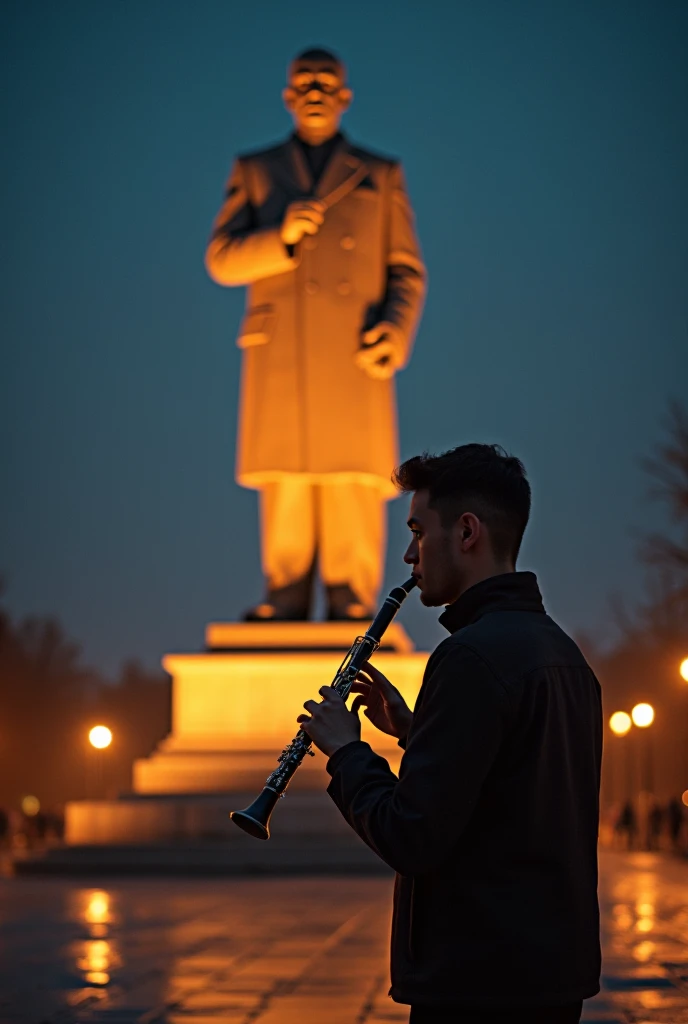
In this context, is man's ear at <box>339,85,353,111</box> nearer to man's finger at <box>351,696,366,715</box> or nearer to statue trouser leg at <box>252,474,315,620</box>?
statue trouser leg at <box>252,474,315,620</box>

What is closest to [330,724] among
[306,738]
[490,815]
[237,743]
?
[306,738]

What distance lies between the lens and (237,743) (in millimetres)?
18656

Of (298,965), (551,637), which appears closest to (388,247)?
(298,965)

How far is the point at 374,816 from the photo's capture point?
10.4 ft

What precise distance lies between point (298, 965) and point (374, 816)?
5367 mm

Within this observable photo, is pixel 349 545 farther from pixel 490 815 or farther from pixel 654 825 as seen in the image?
pixel 490 815

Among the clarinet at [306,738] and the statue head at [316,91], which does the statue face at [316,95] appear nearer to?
the statue head at [316,91]

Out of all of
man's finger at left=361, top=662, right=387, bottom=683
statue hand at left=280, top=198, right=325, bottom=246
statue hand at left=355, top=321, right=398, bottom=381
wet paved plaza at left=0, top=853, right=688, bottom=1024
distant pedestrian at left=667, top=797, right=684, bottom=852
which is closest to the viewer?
man's finger at left=361, top=662, right=387, bottom=683

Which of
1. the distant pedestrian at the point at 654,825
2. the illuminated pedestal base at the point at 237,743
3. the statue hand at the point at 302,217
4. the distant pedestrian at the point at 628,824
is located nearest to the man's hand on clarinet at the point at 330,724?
the illuminated pedestal base at the point at 237,743

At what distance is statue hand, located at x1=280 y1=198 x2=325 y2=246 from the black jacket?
15206 millimetres

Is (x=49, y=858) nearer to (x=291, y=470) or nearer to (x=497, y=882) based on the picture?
(x=291, y=470)

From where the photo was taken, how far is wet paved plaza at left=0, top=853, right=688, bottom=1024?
6.76 metres

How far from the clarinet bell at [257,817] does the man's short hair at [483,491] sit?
0.75m

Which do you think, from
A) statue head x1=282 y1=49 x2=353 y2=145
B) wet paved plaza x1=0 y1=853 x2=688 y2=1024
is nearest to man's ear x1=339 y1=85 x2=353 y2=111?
statue head x1=282 y1=49 x2=353 y2=145
